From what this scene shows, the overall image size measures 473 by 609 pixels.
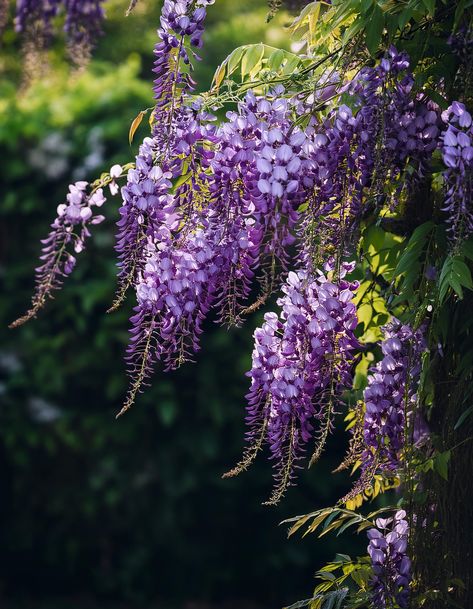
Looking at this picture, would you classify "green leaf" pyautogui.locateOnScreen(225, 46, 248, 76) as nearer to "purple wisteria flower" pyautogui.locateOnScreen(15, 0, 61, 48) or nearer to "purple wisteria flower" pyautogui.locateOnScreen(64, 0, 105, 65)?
"purple wisteria flower" pyautogui.locateOnScreen(64, 0, 105, 65)

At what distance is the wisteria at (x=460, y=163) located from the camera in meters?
1.74

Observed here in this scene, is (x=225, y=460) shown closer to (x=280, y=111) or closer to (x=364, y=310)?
(x=364, y=310)

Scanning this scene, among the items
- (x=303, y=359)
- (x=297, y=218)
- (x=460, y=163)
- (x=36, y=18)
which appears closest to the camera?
(x=460, y=163)

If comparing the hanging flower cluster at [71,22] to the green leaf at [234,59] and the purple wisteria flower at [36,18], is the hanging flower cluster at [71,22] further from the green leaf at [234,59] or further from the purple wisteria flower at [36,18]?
the green leaf at [234,59]

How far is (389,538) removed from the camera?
229 cm

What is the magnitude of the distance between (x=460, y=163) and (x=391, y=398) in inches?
26.7

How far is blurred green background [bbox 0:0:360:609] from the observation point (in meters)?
5.62

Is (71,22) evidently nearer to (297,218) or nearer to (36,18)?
(36,18)

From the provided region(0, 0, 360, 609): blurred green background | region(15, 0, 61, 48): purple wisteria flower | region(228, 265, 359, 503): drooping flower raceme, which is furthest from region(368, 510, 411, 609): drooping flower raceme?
region(0, 0, 360, 609): blurred green background

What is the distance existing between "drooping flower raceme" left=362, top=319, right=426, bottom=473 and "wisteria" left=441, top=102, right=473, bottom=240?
47 cm

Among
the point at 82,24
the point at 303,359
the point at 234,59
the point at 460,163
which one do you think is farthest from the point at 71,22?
the point at 460,163

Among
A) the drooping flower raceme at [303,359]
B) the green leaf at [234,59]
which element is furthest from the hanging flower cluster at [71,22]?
the drooping flower raceme at [303,359]

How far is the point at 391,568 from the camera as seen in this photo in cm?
226

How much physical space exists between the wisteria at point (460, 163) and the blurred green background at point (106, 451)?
11.8ft
